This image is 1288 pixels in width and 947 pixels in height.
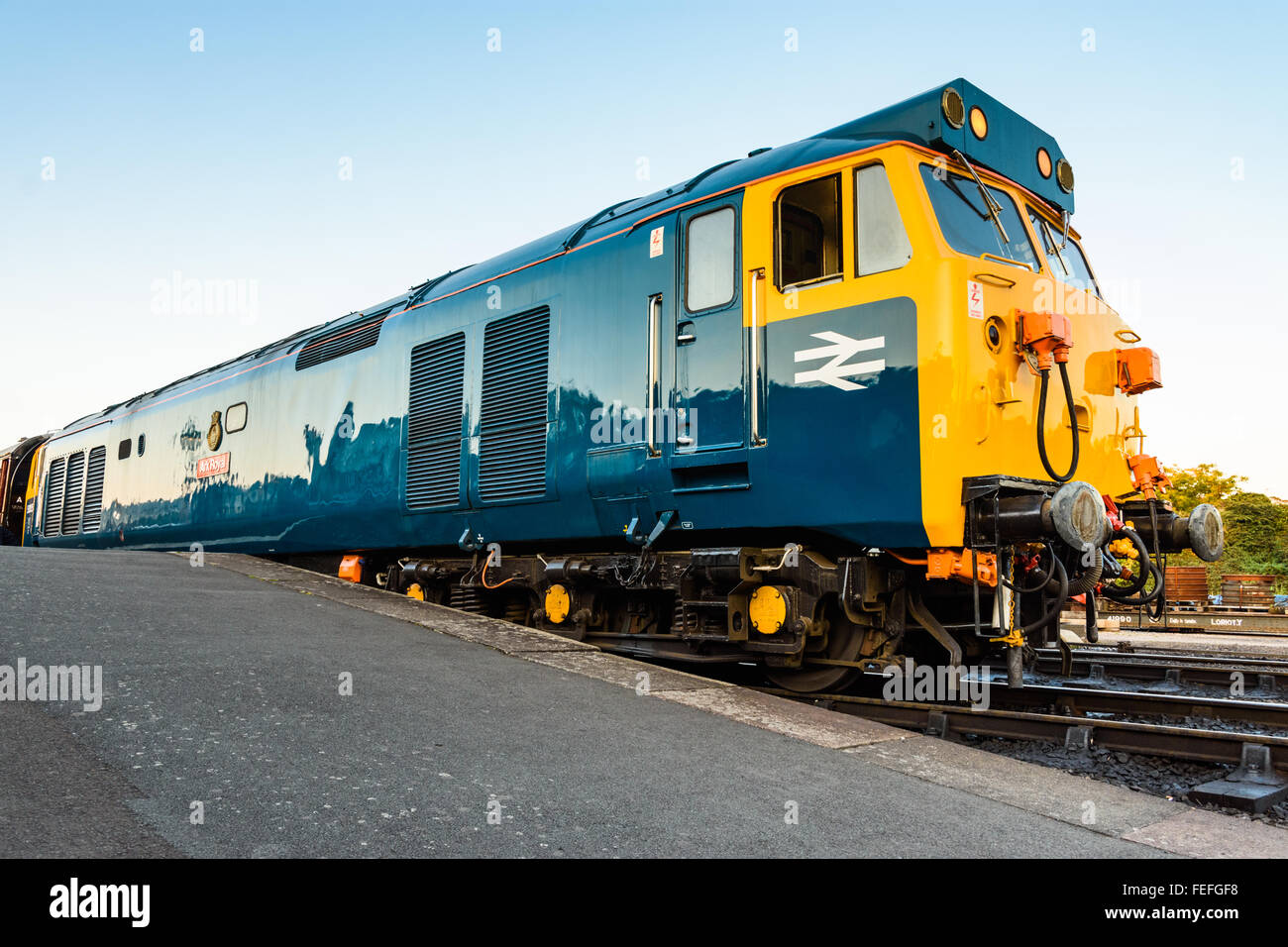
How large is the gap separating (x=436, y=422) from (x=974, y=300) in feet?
16.2

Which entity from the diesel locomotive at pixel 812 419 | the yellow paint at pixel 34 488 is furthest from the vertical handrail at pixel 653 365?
the yellow paint at pixel 34 488

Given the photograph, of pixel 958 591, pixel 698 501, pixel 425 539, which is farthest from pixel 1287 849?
pixel 425 539

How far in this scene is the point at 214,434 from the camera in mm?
12352

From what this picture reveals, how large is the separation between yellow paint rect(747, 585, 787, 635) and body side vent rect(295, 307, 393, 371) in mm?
5442

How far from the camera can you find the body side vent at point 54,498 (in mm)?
16859

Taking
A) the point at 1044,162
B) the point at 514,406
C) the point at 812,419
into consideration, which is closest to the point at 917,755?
the point at 812,419

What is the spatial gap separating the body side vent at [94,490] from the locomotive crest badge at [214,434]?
14.1 feet

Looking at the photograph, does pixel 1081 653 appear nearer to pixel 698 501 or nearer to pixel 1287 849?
pixel 698 501

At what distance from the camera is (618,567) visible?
6.63 m

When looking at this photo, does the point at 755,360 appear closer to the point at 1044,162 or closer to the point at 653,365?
the point at 653,365

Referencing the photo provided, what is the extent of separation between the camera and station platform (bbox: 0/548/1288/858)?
2.96 meters

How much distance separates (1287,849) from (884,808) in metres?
1.55

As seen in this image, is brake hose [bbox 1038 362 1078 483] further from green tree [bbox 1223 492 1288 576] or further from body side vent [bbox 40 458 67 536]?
green tree [bbox 1223 492 1288 576]

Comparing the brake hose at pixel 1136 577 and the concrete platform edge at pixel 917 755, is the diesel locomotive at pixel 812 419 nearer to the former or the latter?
the brake hose at pixel 1136 577
